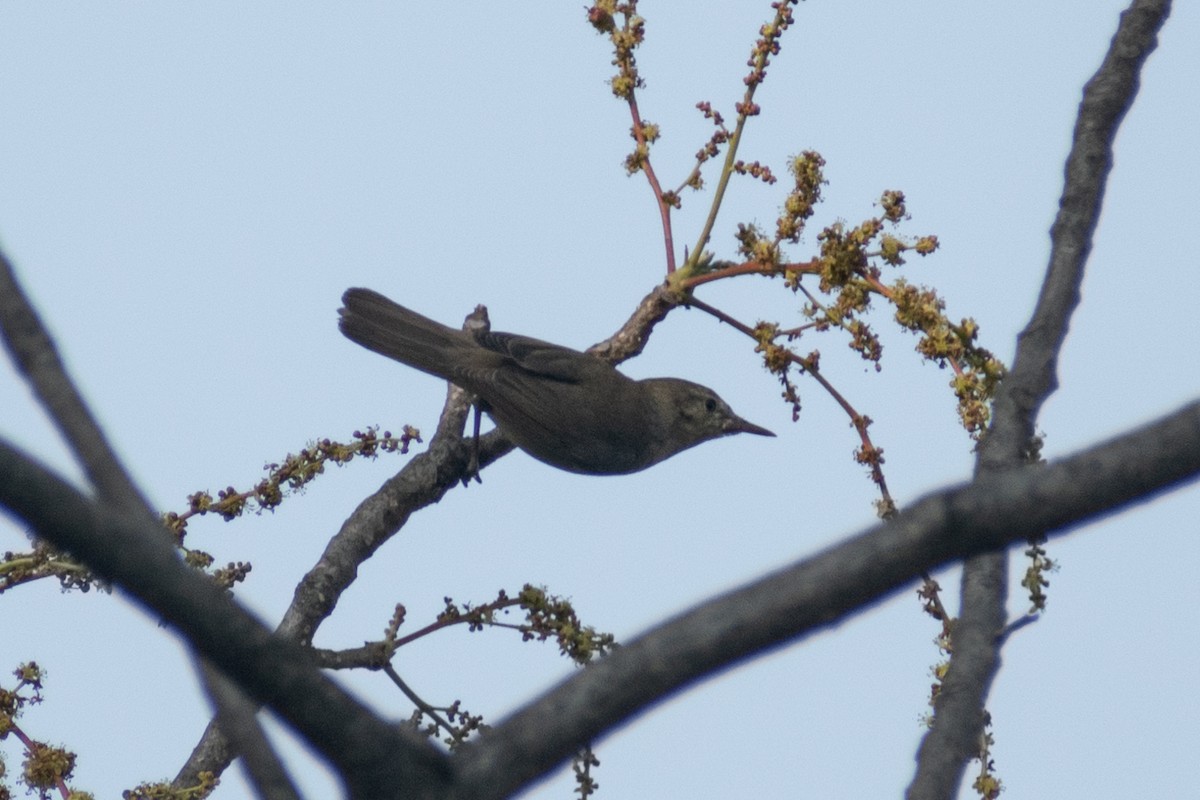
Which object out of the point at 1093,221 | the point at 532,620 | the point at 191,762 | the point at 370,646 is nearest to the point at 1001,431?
the point at 1093,221

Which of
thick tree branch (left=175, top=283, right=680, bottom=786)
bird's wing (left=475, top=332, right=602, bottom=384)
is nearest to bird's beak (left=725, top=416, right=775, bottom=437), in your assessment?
bird's wing (left=475, top=332, right=602, bottom=384)

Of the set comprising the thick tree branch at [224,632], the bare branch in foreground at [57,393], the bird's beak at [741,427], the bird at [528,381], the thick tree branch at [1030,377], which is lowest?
the thick tree branch at [224,632]

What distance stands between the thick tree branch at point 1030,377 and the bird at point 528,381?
399 cm

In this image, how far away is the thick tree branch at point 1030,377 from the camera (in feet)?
7.68

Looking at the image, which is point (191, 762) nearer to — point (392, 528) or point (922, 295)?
point (392, 528)

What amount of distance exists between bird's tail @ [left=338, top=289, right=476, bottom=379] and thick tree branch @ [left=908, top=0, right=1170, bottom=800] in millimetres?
4598

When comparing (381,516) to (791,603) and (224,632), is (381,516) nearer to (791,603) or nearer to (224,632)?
(224,632)

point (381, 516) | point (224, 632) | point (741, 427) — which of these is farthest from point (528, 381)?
point (224, 632)

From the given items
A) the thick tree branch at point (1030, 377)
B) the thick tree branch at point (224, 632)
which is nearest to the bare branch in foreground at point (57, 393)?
the thick tree branch at point (224, 632)

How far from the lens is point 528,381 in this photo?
7301 millimetres

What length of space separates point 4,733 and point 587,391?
14.0ft

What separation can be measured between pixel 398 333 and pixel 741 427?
2374 mm

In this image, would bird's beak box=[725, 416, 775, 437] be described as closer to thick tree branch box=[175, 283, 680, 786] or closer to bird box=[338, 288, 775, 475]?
bird box=[338, 288, 775, 475]

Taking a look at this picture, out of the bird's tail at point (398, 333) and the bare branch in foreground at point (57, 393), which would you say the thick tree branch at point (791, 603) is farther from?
the bird's tail at point (398, 333)
